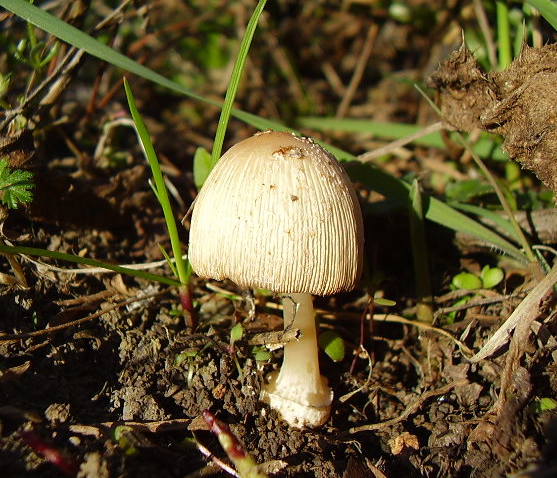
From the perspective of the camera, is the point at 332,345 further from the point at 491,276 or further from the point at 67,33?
the point at 67,33

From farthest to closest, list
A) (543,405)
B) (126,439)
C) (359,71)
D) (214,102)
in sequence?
(359,71)
(214,102)
(543,405)
(126,439)

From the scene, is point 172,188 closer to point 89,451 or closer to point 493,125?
point 89,451

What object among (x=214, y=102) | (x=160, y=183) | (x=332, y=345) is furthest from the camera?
(x=214, y=102)

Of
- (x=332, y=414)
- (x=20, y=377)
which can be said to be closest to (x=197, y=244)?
(x=20, y=377)

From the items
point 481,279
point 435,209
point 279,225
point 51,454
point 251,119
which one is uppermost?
point 251,119

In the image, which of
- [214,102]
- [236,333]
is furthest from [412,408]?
[214,102]

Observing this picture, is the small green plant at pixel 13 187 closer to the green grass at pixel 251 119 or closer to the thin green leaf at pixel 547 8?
the green grass at pixel 251 119

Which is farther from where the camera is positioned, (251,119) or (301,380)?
(251,119)
